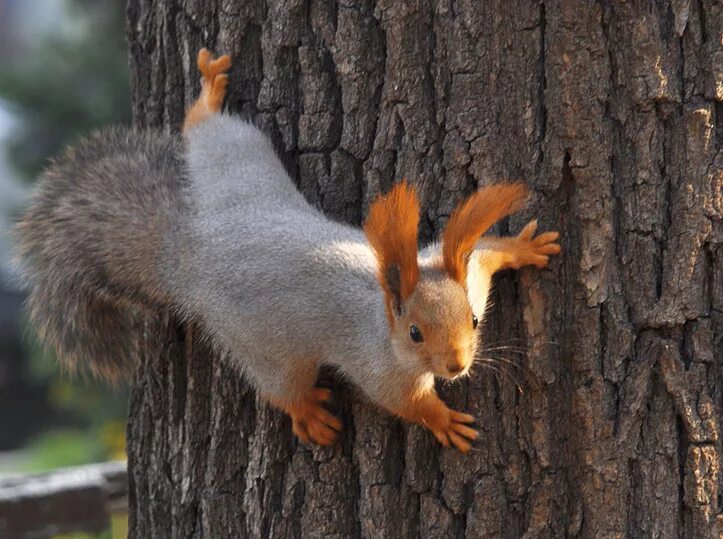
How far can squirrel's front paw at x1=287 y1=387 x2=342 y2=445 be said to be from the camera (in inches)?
64.1

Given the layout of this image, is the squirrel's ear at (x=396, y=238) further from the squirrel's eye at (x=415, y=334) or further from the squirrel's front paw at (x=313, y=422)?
the squirrel's front paw at (x=313, y=422)

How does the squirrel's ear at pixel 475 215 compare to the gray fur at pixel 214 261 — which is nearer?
the squirrel's ear at pixel 475 215

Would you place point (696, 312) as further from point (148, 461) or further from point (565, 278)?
point (148, 461)

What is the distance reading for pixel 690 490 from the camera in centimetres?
152

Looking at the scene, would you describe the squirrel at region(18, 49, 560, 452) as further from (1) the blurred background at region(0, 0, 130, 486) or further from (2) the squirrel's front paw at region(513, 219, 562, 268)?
(1) the blurred background at region(0, 0, 130, 486)

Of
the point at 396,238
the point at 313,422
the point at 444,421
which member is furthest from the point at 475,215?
the point at 313,422

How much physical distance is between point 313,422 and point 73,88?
6.81 ft

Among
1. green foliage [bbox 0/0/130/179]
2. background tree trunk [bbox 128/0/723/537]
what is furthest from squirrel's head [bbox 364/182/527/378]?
green foliage [bbox 0/0/130/179]

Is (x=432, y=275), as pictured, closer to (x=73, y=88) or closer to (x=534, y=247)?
(x=534, y=247)

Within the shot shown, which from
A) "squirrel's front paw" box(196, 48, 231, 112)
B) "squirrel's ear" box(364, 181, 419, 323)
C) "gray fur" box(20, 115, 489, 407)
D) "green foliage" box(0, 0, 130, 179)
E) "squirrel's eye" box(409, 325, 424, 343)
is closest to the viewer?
"squirrel's ear" box(364, 181, 419, 323)

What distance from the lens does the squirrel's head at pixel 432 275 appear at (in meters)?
1.41

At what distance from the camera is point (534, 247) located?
151 centimetres

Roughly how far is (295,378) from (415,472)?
0.25 m

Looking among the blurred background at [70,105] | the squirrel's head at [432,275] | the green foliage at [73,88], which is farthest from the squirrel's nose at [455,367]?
the green foliage at [73,88]
